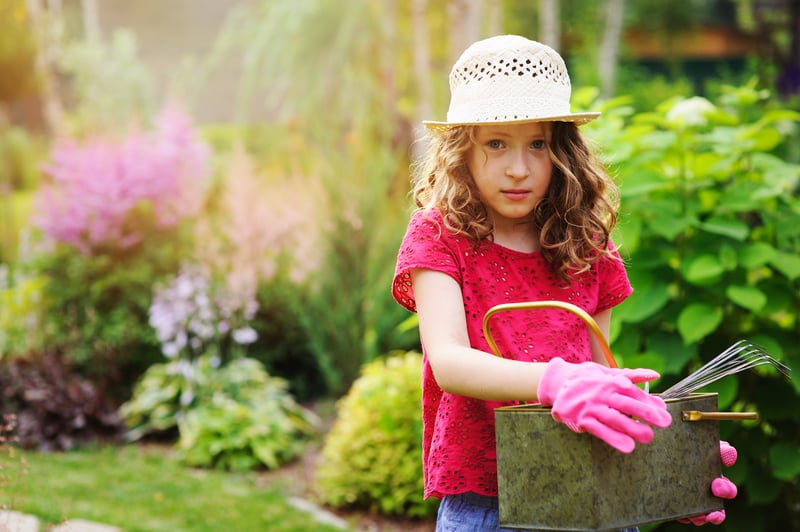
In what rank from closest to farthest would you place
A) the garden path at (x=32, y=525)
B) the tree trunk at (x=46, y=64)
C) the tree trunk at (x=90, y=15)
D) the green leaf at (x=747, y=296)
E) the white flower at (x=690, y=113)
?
the garden path at (x=32, y=525), the green leaf at (x=747, y=296), the white flower at (x=690, y=113), the tree trunk at (x=46, y=64), the tree trunk at (x=90, y=15)

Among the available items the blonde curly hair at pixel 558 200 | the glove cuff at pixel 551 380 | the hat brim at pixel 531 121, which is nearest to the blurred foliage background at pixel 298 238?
the blonde curly hair at pixel 558 200

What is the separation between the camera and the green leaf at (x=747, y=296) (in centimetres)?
275

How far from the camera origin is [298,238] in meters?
6.78

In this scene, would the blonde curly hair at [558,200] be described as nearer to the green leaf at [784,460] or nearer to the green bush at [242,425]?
the green leaf at [784,460]

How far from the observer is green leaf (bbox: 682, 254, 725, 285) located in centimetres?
278

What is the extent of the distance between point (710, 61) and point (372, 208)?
18491 millimetres

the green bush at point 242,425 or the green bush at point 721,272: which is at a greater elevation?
the green bush at point 721,272

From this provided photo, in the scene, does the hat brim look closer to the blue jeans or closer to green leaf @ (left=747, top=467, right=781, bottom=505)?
the blue jeans

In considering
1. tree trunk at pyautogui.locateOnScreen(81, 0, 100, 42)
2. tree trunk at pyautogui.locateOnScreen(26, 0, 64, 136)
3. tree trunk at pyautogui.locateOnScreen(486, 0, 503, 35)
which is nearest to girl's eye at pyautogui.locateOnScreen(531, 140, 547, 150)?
tree trunk at pyautogui.locateOnScreen(486, 0, 503, 35)

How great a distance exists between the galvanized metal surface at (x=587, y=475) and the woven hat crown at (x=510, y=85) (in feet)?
1.71

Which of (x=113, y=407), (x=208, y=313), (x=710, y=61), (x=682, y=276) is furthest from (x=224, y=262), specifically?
(x=710, y=61)

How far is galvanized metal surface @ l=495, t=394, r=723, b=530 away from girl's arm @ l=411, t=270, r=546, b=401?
0.04 m

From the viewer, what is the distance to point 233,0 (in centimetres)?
1608

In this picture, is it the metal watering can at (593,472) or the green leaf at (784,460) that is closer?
the metal watering can at (593,472)
